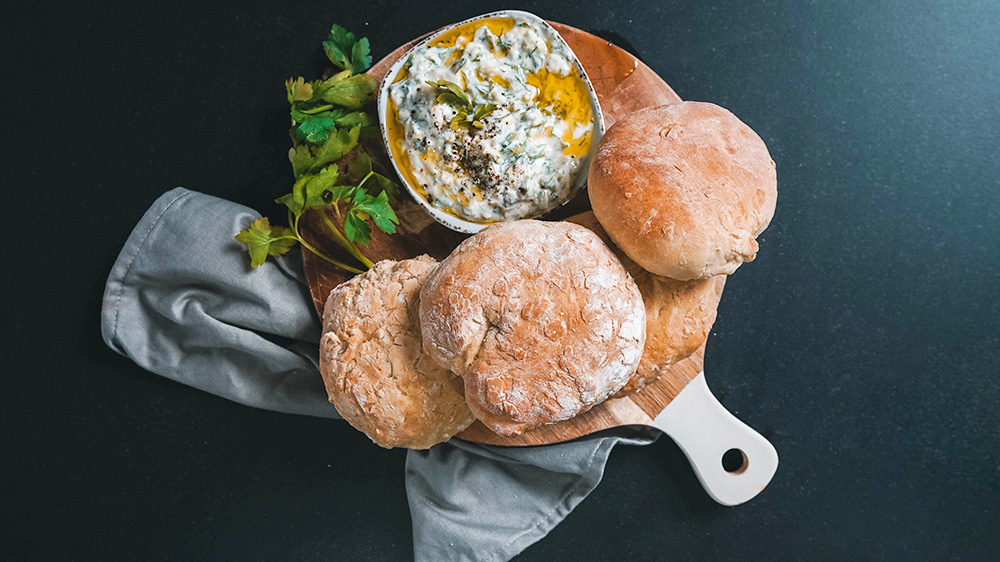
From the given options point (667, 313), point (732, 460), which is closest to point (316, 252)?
point (667, 313)

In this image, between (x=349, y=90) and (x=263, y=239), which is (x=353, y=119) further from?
(x=263, y=239)

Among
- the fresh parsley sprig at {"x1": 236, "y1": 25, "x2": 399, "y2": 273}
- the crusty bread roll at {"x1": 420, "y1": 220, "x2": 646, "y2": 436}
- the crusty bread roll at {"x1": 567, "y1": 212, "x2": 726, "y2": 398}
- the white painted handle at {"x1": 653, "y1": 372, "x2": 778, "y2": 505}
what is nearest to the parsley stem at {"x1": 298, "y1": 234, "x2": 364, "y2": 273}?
the fresh parsley sprig at {"x1": 236, "y1": 25, "x2": 399, "y2": 273}

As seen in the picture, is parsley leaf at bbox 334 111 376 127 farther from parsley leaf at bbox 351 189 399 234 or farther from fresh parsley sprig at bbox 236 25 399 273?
parsley leaf at bbox 351 189 399 234

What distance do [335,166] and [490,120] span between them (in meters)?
0.54

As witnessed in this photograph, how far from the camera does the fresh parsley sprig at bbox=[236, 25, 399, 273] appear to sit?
6.86 ft

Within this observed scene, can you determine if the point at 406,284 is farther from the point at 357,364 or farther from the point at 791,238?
the point at 791,238

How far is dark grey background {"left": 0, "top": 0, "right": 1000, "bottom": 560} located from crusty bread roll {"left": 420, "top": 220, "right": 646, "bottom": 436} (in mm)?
984

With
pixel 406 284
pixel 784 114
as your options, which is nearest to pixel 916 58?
pixel 784 114

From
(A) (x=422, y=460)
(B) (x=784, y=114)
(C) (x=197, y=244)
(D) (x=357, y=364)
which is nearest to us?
(D) (x=357, y=364)

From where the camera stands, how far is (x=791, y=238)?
2.56 meters

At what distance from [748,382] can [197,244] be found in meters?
2.15

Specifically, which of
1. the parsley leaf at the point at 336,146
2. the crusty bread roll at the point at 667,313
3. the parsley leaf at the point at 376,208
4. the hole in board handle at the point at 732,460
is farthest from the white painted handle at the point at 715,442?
the parsley leaf at the point at 336,146

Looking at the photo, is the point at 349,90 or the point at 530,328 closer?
the point at 530,328

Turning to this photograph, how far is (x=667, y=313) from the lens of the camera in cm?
193
